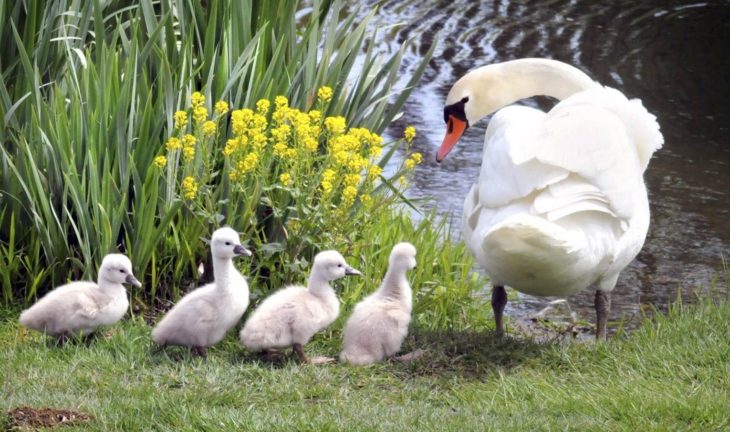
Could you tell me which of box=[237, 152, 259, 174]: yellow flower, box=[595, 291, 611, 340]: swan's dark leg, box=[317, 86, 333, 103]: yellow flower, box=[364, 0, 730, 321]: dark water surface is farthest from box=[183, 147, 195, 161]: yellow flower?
box=[595, 291, 611, 340]: swan's dark leg

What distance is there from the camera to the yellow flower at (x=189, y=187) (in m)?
5.95

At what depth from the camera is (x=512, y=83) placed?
6.84 metres

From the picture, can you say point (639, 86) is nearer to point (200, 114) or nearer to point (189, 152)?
point (200, 114)

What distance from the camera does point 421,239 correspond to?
23.4ft

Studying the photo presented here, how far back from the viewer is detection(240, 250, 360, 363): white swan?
18.2ft

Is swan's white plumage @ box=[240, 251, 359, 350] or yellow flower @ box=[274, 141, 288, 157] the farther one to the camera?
yellow flower @ box=[274, 141, 288, 157]

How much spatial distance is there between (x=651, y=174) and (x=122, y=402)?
5761mm

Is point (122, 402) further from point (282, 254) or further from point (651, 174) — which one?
point (651, 174)

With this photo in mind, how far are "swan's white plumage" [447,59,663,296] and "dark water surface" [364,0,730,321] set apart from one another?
4.27 ft

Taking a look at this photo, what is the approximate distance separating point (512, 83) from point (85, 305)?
260 centimetres

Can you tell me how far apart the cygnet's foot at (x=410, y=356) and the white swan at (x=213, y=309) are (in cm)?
74

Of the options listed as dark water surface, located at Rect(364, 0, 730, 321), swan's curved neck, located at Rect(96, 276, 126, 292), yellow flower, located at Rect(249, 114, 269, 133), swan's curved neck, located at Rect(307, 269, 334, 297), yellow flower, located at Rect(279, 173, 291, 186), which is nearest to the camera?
swan's curved neck, located at Rect(96, 276, 126, 292)

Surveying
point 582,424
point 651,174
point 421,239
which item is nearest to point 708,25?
point 651,174

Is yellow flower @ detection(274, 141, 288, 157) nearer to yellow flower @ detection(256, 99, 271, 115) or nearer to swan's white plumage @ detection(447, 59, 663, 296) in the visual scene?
yellow flower @ detection(256, 99, 271, 115)
